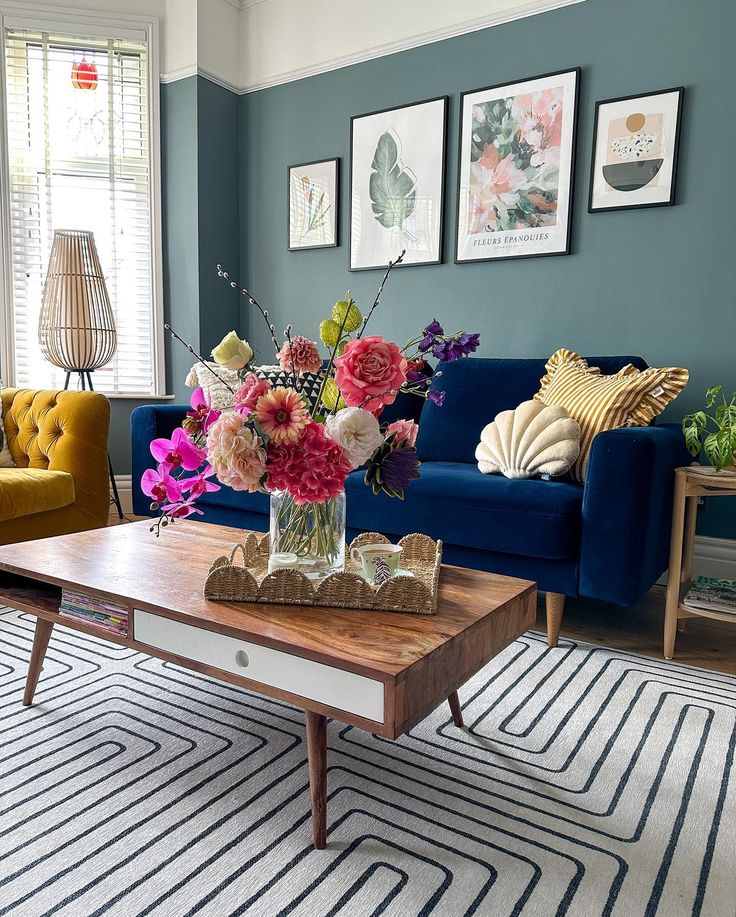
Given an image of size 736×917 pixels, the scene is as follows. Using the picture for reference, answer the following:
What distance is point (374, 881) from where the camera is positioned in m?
1.14

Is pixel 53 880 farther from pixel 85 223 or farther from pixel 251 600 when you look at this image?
pixel 85 223

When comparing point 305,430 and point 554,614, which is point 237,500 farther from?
point 305,430

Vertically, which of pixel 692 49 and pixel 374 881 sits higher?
pixel 692 49

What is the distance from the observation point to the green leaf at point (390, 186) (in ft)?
11.2

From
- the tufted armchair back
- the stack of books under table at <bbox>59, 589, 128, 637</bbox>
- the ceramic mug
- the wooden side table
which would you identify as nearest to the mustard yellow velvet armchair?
the tufted armchair back

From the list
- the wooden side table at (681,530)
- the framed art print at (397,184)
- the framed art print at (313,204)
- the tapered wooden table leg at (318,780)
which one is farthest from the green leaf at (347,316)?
the framed art print at (313,204)

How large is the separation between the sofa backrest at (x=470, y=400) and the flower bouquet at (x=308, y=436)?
1.53 meters

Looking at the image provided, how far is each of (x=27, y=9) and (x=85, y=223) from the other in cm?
109

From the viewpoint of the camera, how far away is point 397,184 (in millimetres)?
3449

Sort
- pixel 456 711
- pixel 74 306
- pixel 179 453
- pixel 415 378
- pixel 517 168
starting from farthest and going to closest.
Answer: pixel 74 306
pixel 517 168
pixel 456 711
pixel 415 378
pixel 179 453

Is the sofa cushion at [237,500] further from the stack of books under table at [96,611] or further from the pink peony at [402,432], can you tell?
the pink peony at [402,432]

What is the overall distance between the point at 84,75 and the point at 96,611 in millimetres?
3495

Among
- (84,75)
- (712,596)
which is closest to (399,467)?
(712,596)

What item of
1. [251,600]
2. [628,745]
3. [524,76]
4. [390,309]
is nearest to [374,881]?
[251,600]
